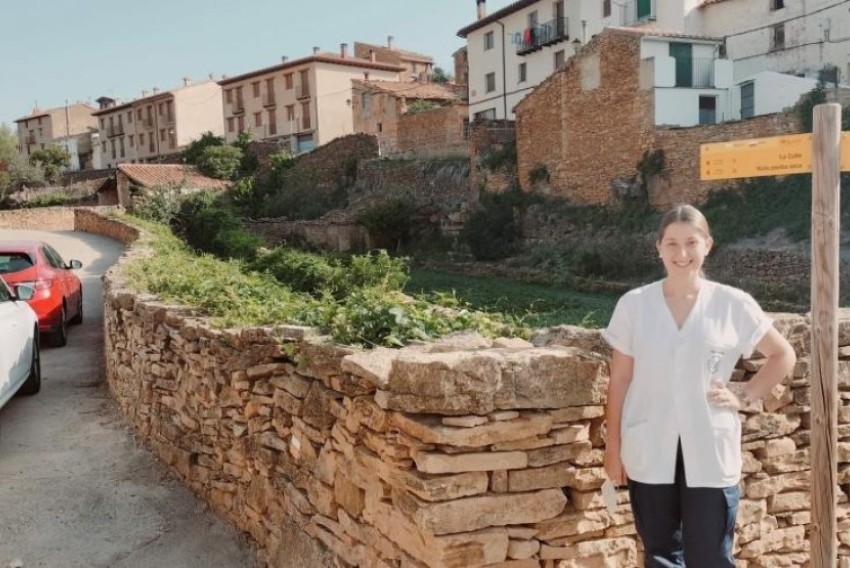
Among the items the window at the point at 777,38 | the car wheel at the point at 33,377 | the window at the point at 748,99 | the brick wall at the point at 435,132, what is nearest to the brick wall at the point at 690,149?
the window at the point at 748,99

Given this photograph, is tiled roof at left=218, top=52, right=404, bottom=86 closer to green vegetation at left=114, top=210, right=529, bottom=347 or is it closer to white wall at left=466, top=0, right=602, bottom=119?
white wall at left=466, top=0, right=602, bottom=119

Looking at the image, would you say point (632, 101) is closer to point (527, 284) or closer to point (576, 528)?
point (527, 284)

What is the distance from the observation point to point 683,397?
2.91 meters

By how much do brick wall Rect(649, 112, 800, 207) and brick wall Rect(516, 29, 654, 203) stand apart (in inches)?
39.4

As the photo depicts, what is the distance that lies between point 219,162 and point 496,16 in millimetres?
16950

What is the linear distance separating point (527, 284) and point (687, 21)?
49.8 feet

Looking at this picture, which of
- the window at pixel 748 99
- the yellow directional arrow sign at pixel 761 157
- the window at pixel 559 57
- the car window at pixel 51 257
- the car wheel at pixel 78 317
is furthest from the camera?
the window at pixel 559 57

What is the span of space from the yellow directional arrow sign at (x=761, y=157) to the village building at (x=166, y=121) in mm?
59913

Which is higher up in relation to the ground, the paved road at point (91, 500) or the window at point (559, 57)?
the window at point (559, 57)

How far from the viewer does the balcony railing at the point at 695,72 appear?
2598 cm

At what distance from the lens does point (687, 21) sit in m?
32.0

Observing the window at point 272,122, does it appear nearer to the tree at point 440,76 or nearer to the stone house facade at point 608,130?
the tree at point 440,76

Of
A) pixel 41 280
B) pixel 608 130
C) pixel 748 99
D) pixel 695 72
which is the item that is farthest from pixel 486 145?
pixel 41 280

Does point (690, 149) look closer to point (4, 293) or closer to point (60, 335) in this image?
point (60, 335)
